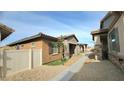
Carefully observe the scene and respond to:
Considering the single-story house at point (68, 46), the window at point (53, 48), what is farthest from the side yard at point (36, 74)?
the single-story house at point (68, 46)

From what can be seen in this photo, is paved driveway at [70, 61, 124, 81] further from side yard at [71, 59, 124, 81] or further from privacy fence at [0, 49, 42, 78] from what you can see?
privacy fence at [0, 49, 42, 78]

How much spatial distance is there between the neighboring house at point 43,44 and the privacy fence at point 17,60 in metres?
1.32

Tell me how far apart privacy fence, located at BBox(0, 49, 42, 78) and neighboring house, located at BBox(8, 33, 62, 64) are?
1.32 meters

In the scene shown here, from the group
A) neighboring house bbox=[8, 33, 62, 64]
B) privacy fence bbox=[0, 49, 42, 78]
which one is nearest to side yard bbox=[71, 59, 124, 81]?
privacy fence bbox=[0, 49, 42, 78]

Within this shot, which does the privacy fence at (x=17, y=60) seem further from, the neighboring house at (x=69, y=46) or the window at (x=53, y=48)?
the neighboring house at (x=69, y=46)

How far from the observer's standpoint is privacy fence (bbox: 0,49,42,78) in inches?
323

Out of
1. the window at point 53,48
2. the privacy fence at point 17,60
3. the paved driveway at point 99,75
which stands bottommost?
the paved driveway at point 99,75

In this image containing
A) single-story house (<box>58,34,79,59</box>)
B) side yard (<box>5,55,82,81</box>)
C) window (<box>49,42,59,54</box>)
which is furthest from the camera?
single-story house (<box>58,34,79,59</box>)

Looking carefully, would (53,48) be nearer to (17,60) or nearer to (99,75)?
(17,60)

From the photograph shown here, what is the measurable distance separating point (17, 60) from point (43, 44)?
16.9ft

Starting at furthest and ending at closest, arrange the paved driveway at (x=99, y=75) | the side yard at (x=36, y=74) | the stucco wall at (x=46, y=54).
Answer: the stucco wall at (x=46, y=54)
the side yard at (x=36, y=74)
the paved driveway at (x=99, y=75)

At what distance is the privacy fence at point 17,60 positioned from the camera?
8203 millimetres
